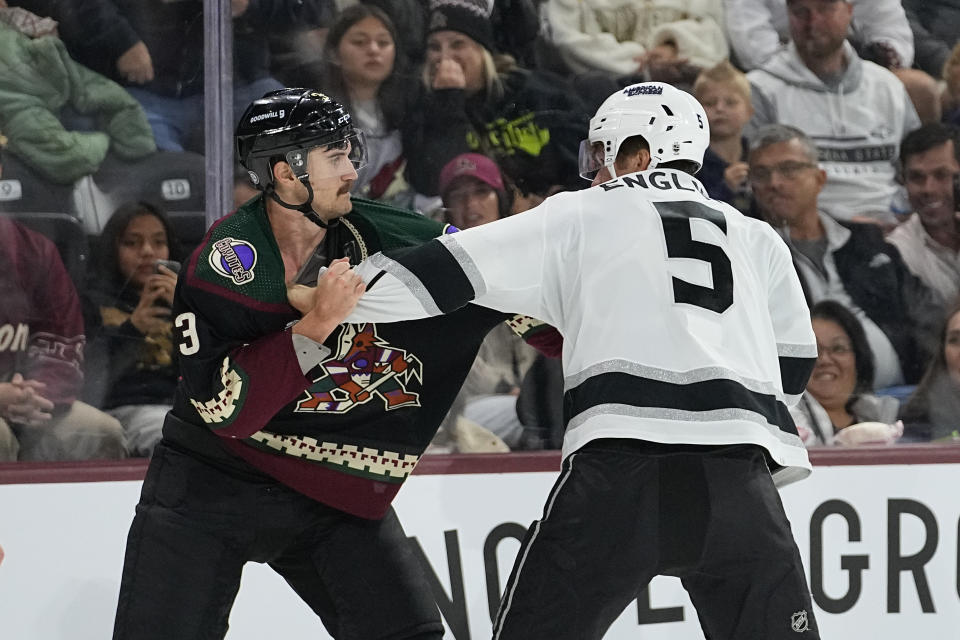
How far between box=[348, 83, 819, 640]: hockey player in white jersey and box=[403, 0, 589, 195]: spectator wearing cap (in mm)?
1369

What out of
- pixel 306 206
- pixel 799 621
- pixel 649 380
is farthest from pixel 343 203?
pixel 799 621

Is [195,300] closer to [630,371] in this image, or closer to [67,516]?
[630,371]

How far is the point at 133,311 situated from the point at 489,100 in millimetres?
1122

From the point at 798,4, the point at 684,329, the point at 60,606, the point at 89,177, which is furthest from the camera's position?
the point at 798,4

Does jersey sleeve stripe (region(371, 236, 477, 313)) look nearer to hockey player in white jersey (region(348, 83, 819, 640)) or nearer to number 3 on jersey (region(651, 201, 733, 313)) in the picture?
hockey player in white jersey (region(348, 83, 819, 640))

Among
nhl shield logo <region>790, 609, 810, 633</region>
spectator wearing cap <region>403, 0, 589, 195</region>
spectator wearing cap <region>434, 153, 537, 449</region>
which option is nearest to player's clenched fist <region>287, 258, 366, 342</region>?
nhl shield logo <region>790, 609, 810, 633</region>

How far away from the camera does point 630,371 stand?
1.80 m

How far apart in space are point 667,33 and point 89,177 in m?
1.63

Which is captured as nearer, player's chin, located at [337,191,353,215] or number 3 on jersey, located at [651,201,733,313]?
number 3 on jersey, located at [651,201,733,313]

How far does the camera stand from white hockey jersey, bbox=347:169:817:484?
1798 millimetres

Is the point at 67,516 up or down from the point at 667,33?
down

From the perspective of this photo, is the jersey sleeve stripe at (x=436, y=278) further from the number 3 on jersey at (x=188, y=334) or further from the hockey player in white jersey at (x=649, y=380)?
the number 3 on jersey at (x=188, y=334)

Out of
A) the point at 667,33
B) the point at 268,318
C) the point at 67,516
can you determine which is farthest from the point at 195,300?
the point at 667,33

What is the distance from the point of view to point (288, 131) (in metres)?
2.10
